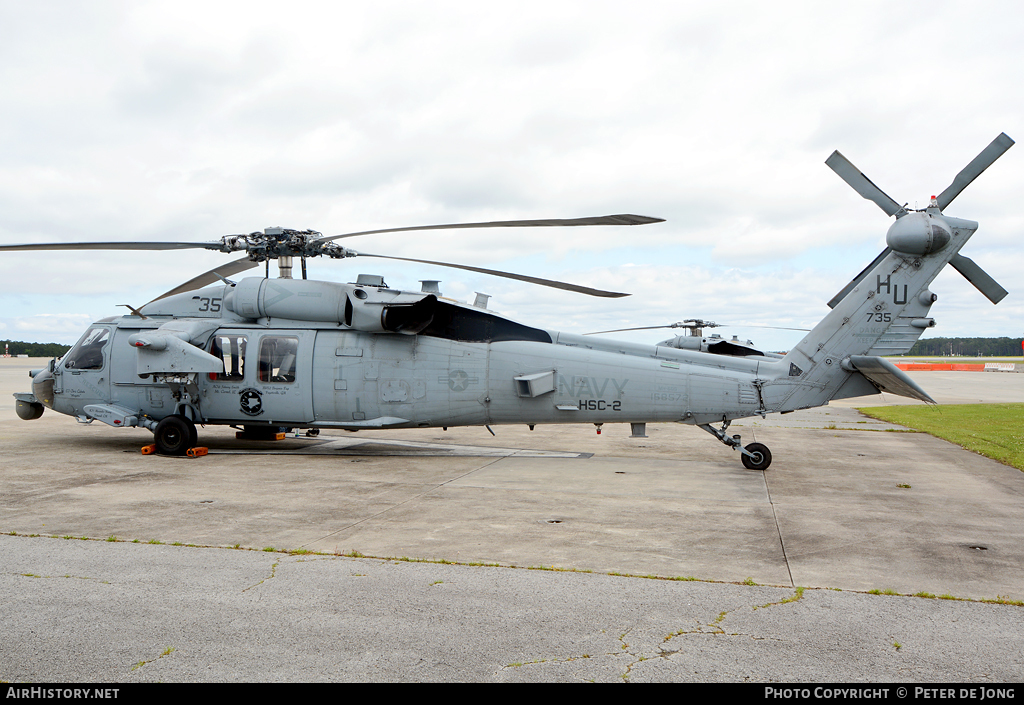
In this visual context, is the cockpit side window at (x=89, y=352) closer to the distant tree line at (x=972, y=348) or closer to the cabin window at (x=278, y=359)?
the cabin window at (x=278, y=359)

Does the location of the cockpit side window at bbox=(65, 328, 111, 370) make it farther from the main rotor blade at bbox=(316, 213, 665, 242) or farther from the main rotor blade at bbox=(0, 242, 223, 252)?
the main rotor blade at bbox=(316, 213, 665, 242)

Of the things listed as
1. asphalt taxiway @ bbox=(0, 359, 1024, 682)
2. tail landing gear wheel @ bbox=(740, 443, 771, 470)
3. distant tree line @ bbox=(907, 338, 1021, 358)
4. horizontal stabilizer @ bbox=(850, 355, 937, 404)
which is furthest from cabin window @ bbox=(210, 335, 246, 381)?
distant tree line @ bbox=(907, 338, 1021, 358)

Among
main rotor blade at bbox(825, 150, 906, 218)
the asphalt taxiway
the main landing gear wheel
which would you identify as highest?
main rotor blade at bbox(825, 150, 906, 218)

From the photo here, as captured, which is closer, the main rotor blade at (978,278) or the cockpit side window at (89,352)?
the main rotor blade at (978,278)

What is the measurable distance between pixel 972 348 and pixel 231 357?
710 feet

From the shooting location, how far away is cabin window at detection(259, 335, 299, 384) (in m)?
12.6

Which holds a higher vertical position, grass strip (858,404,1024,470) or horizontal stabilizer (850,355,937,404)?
horizontal stabilizer (850,355,937,404)

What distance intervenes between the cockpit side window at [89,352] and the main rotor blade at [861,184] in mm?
13869

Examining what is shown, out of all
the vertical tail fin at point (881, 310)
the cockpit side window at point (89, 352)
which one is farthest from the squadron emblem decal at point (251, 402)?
the vertical tail fin at point (881, 310)

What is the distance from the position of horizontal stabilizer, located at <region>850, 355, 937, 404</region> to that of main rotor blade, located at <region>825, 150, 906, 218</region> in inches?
96.0

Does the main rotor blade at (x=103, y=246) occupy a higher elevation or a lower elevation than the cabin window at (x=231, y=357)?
higher

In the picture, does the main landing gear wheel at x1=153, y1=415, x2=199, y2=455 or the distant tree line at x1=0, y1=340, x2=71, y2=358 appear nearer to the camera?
the main landing gear wheel at x1=153, y1=415, x2=199, y2=455

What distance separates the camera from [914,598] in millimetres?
5008

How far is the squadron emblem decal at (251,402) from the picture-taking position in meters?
12.7
